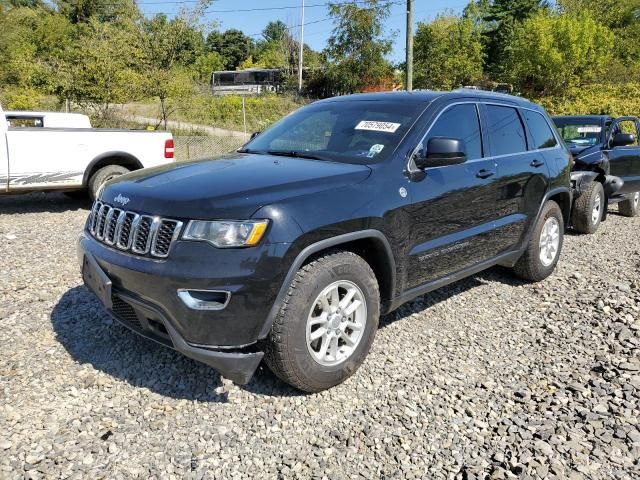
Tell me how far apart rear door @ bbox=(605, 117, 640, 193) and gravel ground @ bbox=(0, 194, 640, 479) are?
14.4 feet

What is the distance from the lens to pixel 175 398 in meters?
2.96

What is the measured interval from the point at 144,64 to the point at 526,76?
22.7 meters

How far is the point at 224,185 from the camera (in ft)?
9.05

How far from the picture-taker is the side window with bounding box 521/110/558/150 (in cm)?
479

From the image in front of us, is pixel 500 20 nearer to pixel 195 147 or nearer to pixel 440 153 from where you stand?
pixel 195 147

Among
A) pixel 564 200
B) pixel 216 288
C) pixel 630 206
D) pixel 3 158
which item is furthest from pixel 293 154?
pixel 630 206

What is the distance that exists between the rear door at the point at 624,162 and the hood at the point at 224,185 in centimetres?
644

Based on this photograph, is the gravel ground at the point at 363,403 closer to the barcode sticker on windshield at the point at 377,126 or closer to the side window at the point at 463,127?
the side window at the point at 463,127

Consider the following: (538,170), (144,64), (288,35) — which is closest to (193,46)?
(144,64)

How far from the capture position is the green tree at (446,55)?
3559 centimetres

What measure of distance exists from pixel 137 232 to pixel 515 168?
309 centimetres

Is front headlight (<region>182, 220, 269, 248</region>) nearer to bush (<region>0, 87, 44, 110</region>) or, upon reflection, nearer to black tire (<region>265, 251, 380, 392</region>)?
black tire (<region>265, 251, 380, 392</region>)

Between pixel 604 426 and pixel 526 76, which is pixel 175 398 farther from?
pixel 526 76

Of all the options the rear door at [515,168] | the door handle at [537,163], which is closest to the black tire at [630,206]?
the rear door at [515,168]
